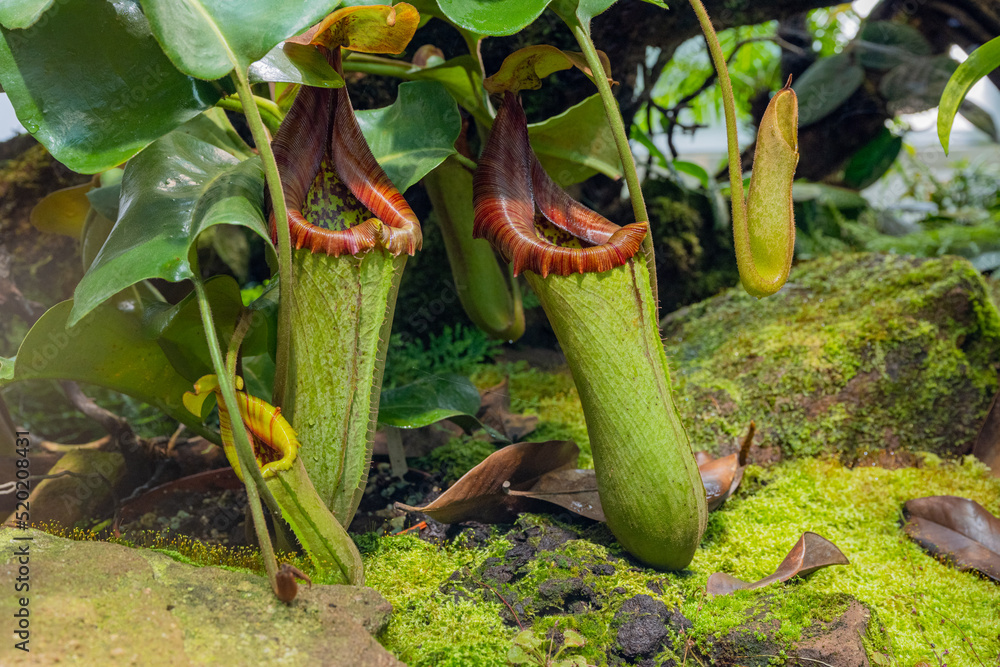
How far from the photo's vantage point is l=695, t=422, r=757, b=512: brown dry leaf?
151 cm

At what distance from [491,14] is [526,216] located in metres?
0.38

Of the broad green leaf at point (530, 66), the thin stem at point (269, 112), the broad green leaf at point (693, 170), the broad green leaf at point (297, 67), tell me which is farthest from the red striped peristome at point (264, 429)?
the broad green leaf at point (693, 170)

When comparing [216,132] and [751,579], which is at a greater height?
[216,132]

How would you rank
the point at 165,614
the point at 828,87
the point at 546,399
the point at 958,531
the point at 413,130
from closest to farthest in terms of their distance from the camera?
the point at 165,614 < the point at 413,130 < the point at 958,531 < the point at 546,399 < the point at 828,87

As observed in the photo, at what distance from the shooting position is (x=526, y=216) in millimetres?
1299

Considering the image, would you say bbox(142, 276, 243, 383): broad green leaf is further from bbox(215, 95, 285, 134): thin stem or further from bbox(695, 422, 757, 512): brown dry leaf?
bbox(695, 422, 757, 512): brown dry leaf

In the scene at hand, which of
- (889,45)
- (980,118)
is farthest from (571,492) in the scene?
(980,118)

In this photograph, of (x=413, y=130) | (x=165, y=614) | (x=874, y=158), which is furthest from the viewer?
(x=874, y=158)

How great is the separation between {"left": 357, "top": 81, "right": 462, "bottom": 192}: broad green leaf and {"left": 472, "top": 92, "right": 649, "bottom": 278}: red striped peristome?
0.10 meters

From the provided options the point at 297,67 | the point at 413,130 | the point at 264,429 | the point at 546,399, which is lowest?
the point at 546,399

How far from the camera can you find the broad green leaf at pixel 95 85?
98 centimetres

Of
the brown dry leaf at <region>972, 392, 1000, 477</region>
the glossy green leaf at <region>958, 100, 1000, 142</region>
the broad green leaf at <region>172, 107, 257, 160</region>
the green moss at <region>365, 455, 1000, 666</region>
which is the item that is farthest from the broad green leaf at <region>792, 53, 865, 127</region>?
the broad green leaf at <region>172, 107, 257, 160</region>

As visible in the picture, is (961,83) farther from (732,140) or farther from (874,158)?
(874,158)

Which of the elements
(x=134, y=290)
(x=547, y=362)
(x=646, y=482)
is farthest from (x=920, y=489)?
(x=134, y=290)
